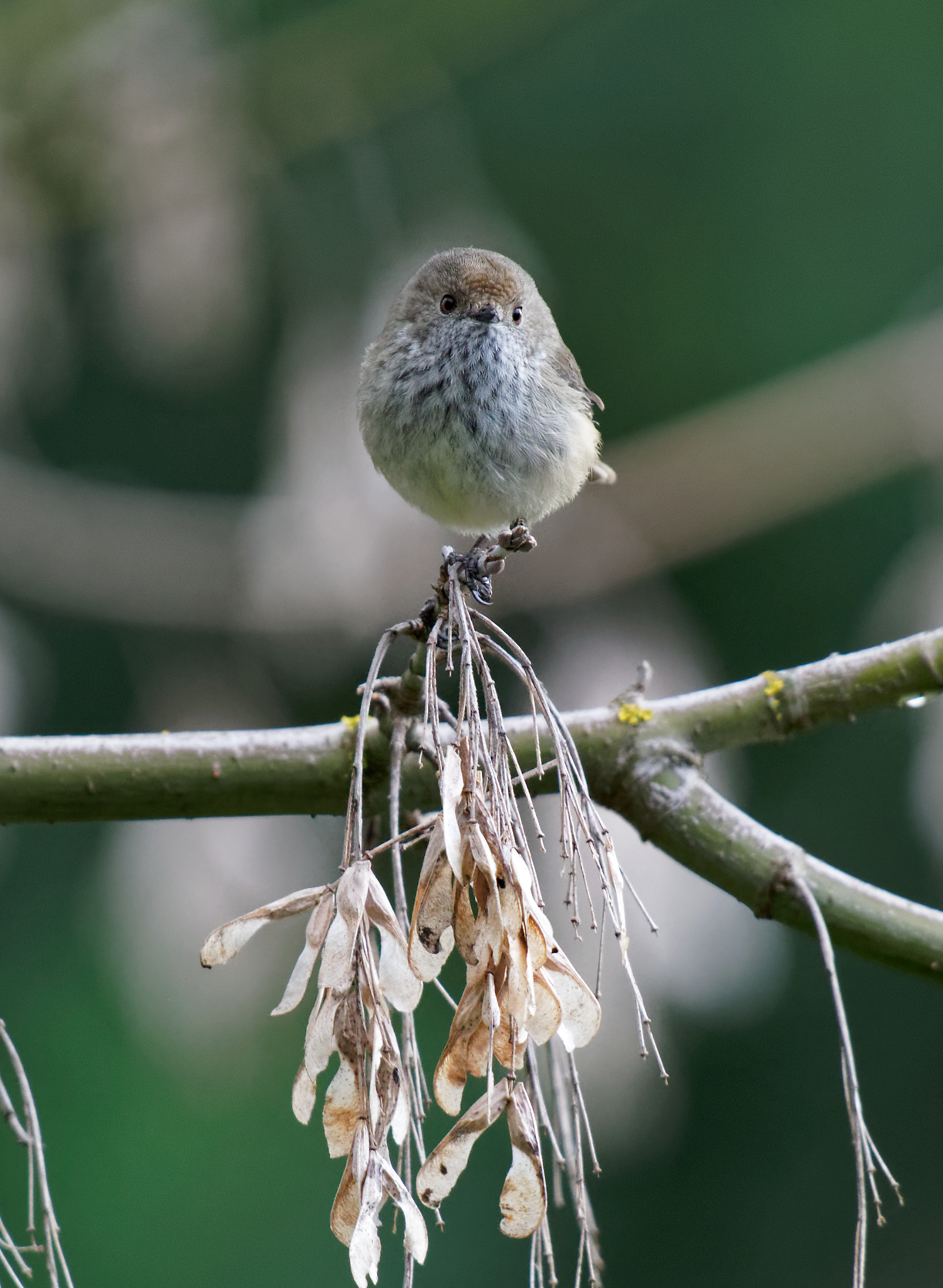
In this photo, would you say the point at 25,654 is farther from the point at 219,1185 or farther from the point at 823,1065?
the point at 823,1065

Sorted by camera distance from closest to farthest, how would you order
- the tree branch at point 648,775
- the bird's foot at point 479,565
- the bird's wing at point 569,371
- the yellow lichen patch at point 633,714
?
the bird's foot at point 479,565 → the tree branch at point 648,775 → the yellow lichen patch at point 633,714 → the bird's wing at point 569,371

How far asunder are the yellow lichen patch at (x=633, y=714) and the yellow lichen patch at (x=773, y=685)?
0.22m

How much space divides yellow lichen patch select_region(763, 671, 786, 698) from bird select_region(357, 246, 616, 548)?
0.71m

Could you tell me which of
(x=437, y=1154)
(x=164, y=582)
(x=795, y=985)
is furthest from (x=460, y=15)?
(x=437, y=1154)

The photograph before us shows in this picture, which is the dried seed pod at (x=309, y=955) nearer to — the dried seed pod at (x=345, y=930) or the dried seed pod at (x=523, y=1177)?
the dried seed pod at (x=345, y=930)

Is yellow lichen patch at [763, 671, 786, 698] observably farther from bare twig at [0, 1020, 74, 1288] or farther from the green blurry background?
the green blurry background

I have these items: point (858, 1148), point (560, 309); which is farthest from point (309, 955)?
point (560, 309)

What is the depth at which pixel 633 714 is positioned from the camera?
7.14ft

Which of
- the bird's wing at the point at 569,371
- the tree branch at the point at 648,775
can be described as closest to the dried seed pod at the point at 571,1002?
the tree branch at the point at 648,775

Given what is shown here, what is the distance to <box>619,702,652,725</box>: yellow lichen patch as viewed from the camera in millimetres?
2174

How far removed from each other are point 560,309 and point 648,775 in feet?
12.4

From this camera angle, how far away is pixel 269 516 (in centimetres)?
537

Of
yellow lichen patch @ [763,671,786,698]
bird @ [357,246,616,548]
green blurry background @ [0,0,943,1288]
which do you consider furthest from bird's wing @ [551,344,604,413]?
green blurry background @ [0,0,943,1288]

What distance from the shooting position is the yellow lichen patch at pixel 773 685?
2199mm
